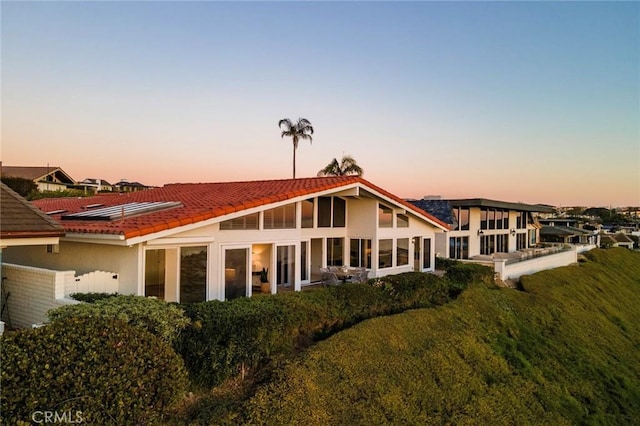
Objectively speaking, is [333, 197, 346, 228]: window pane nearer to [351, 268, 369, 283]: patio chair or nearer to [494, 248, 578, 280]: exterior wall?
[351, 268, 369, 283]: patio chair

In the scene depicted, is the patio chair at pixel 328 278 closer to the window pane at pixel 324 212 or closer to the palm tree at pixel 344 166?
the window pane at pixel 324 212

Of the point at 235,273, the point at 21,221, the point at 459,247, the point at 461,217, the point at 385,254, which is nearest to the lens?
the point at 21,221

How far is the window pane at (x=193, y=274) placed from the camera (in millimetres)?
12539

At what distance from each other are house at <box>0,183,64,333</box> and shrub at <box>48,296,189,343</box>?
316 centimetres

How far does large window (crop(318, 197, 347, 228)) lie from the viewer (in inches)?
755

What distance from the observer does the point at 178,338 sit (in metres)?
8.52

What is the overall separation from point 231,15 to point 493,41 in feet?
44.3

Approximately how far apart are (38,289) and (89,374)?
6.31 metres

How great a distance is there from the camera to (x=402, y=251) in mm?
21141

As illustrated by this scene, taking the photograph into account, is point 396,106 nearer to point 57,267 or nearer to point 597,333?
point 597,333

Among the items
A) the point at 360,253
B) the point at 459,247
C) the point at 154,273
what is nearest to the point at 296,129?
the point at 459,247

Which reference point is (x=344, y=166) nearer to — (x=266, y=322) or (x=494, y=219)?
(x=494, y=219)

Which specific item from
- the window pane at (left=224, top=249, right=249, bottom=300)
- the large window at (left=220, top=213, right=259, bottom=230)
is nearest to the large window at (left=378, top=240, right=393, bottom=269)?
the large window at (left=220, top=213, right=259, bottom=230)

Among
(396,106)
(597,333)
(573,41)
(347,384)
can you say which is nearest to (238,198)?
(347,384)
